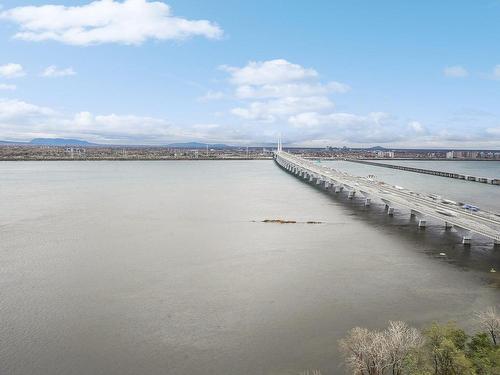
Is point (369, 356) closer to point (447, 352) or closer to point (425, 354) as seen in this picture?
point (425, 354)

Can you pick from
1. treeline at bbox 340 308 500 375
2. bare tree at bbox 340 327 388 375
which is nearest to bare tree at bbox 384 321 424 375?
treeline at bbox 340 308 500 375

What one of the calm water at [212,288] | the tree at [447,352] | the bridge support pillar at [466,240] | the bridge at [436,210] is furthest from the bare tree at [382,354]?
the bridge support pillar at [466,240]

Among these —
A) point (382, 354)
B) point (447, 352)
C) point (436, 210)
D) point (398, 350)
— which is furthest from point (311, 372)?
point (436, 210)

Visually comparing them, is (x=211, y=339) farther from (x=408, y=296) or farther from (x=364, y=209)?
(x=364, y=209)

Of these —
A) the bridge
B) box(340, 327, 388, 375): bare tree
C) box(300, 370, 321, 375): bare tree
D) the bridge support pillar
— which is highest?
the bridge

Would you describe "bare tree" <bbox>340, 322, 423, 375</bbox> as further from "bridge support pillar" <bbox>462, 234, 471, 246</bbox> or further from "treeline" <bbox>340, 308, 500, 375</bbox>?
"bridge support pillar" <bbox>462, 234, 471, 246</bbox>
